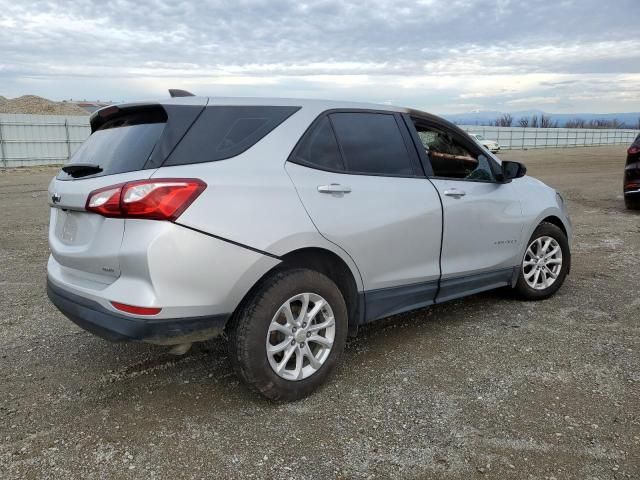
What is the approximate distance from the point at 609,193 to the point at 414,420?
494 inches

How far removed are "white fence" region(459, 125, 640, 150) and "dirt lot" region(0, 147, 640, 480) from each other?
119ft

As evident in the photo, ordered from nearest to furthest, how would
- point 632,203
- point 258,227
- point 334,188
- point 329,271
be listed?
point 258,227
point 334,188
point 329,271
point 632,203

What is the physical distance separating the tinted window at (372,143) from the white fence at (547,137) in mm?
36188

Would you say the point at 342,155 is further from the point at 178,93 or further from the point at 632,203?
the point at 632,203

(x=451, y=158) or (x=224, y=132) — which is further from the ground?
(x=224, y=132)

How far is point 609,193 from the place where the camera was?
44.3 ft

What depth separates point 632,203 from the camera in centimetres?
1043

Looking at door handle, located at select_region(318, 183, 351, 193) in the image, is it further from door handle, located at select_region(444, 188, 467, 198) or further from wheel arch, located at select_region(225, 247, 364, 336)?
door handle, located at select_region(444, 188, 467, 198)

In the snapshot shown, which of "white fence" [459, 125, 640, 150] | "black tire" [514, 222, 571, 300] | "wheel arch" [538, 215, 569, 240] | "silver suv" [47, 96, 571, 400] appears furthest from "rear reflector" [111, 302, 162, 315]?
"white fence" [459, 125, 640, 150]

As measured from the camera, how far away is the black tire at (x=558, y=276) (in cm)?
A: 484

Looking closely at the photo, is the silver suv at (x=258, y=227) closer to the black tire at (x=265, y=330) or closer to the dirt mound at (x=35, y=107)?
the black tire at (x=265, y=330)

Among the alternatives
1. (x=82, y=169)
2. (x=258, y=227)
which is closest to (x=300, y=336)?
(x=258, y=227)

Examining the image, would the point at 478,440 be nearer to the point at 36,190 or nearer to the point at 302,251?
the point at 302,251

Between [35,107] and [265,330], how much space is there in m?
44.6
